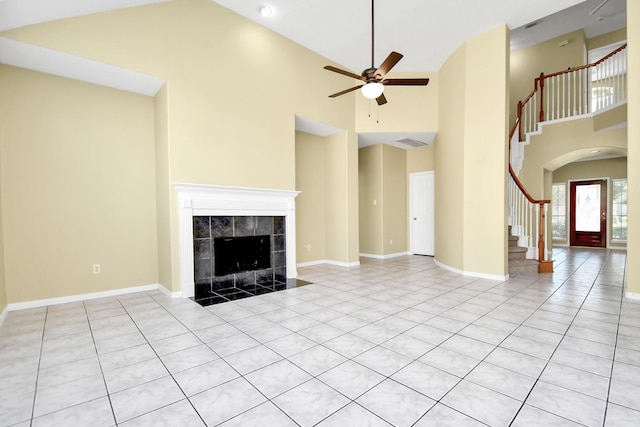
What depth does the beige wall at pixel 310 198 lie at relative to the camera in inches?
236

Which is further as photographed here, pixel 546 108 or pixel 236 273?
pixel 546 108

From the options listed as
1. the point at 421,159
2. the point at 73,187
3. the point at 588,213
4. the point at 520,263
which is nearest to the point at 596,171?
the point at 588,213

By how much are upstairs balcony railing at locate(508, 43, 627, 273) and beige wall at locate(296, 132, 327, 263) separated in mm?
3663

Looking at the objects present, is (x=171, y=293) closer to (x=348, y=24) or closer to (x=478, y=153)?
(x=348, y=24)

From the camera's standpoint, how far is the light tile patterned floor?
157 cm

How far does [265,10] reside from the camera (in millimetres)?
4238

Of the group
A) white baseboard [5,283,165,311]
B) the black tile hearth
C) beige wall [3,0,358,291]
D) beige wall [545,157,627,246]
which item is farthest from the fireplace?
beige wall [545,157,627,246]

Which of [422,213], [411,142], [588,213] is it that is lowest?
[588,213]

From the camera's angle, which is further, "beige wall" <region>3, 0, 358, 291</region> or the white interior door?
the white interior door

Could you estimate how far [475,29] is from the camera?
4641 mm

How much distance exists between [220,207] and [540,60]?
8654 mm

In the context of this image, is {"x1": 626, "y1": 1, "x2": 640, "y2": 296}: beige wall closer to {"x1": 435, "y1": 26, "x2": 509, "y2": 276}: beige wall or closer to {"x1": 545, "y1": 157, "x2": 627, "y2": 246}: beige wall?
{"x1": 435, "y1": 26, "x2": 509, "y2": 276}: beige wall

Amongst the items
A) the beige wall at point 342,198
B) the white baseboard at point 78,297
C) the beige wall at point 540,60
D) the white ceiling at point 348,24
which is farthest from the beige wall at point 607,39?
the white baseboard at point 78,297

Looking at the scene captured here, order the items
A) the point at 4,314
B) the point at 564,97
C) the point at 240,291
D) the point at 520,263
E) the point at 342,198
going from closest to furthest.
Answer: the point at 4,314 < the point at 240,291 < the point at 520,263 < the point at 342,198 < the point at 564,97
